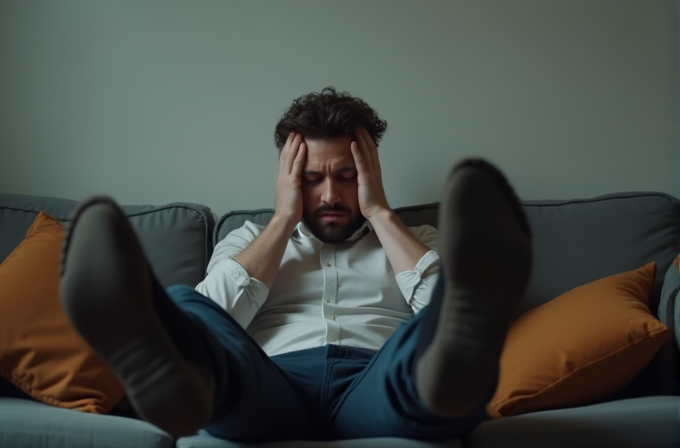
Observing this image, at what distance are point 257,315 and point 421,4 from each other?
107 cm

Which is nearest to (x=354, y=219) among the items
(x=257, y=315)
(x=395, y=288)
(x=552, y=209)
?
(x=395, y=288)

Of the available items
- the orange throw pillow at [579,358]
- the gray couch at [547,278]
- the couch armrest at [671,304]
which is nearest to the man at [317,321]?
the gray couch at [547,278]

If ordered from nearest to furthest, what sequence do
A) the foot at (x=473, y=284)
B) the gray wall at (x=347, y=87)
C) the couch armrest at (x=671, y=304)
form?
the foot at (x=473, y=284), the couch armrest at (x=671, y=304), the gray wall at (x=347, y=87)

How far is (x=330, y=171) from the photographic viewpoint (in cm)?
173

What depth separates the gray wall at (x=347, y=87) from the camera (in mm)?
2080

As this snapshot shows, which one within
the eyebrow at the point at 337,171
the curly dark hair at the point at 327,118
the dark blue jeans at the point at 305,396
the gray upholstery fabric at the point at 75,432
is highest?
the curly dark hair at the point at 327,118

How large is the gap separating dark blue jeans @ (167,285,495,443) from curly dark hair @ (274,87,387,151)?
2.24 ft

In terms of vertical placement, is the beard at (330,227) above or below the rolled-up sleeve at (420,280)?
above

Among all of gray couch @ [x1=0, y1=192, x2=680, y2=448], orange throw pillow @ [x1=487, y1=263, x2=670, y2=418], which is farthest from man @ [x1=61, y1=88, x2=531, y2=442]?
orange throw pillow @ [x1=487, y1=263, x2=670, y2=418]

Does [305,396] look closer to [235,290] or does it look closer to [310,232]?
[235,290]

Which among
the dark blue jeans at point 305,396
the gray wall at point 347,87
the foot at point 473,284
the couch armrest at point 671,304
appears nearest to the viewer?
the foot at point 473,284

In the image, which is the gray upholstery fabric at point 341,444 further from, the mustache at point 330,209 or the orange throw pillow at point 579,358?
the mustache at point 330,209

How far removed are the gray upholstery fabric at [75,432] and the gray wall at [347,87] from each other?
3.13 ft

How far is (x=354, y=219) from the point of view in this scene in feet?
5.69
